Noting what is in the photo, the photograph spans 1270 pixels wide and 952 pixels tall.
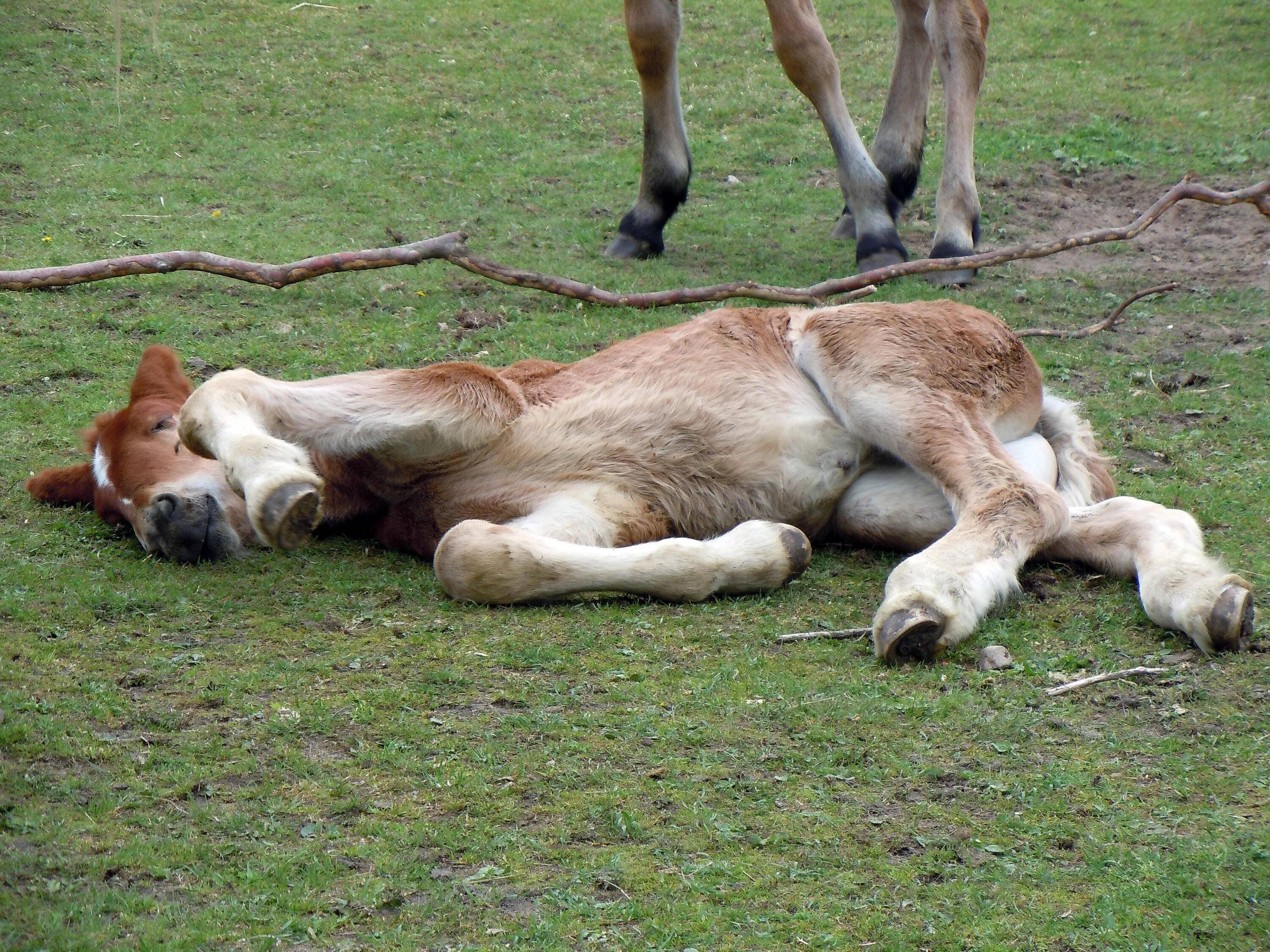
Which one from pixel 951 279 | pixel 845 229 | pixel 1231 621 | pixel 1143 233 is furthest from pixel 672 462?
pixel 1143 233

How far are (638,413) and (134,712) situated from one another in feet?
6.90

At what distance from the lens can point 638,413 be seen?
Result: 4625 mm

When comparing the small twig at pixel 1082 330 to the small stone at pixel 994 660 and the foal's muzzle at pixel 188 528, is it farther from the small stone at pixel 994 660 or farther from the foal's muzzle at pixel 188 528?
the foal's muzzle at pixel 188 528

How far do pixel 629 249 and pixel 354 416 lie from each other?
437 centimetres

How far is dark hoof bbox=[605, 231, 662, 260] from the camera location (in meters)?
8.38

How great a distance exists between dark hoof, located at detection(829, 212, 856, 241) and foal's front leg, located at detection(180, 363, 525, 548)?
505 centimetres

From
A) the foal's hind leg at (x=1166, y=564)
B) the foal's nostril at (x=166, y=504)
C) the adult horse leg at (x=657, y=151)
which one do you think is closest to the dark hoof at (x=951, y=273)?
the adult horse leg at (x=657, y=151)

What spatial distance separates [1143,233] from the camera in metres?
9.20

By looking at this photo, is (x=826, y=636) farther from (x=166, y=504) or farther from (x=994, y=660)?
(x=166, y=504)

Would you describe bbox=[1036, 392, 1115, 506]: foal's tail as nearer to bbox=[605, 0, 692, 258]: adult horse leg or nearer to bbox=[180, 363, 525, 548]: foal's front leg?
bbox=[180, 363, 525, 548]: foal's front leg

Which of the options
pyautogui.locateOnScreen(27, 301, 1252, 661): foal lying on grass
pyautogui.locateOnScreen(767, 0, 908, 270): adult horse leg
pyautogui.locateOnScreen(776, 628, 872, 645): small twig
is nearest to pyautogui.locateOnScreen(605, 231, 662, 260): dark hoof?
pyautogui.locateOnScreen(767, 0, 908, 270): adult horse leg

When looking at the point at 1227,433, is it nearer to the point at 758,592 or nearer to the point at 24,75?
the point at 758,592

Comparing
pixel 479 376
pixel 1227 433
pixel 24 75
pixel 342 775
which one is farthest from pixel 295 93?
pixel 342 775

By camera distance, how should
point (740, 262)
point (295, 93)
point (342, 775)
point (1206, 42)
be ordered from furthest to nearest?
point (1206, 42) < point (295, 93) < point (740, 262) < point (342, 775)
